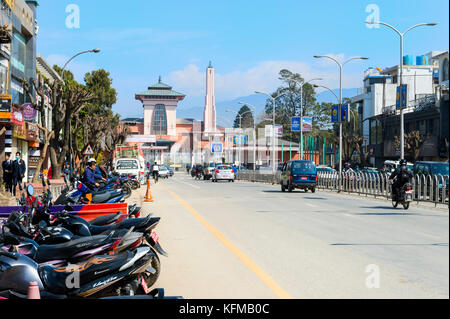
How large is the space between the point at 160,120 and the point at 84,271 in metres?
121

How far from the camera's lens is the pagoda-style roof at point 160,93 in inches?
4919

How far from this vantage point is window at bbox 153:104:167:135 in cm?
12538

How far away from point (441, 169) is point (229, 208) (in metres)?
12.3

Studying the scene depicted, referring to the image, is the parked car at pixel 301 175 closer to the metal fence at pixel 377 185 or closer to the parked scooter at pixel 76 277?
the metal fence at pixel 377 185

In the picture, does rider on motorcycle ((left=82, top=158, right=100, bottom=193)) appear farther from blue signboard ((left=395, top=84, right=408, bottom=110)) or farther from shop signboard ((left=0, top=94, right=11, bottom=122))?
blue signboard ((left=395, top=84, right=408, bottom=110))

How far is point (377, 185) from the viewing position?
2922 cm

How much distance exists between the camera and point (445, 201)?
23328mm

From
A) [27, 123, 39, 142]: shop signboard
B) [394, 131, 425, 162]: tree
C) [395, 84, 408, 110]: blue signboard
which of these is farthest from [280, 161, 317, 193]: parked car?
[394, 131, 425, 162]: tree

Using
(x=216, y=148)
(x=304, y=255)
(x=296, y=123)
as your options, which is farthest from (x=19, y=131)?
(x=216, y=148)

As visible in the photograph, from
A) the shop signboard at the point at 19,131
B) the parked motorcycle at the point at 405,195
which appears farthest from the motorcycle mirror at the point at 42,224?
the shop signboard at the point at 19,131

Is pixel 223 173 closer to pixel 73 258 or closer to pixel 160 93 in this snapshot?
pixel 73 258
